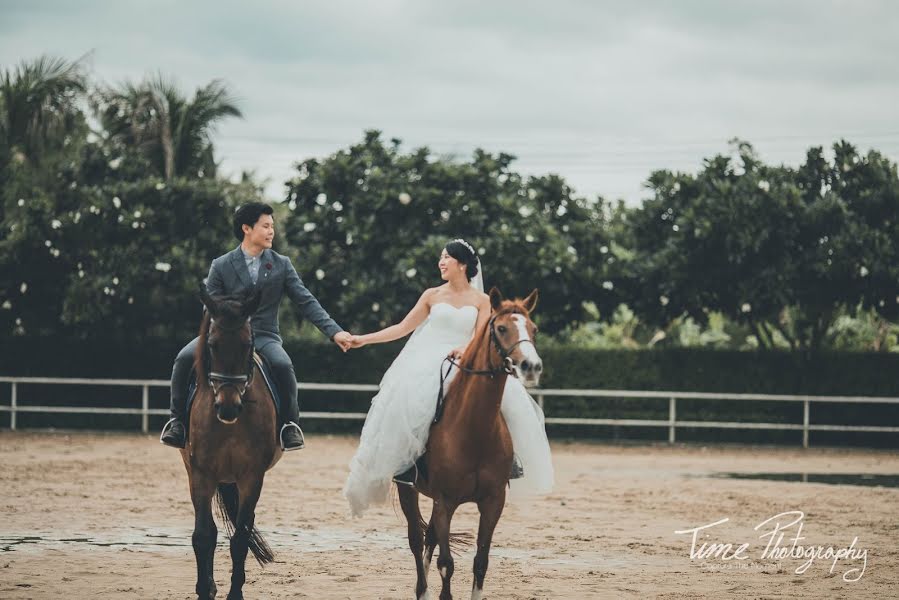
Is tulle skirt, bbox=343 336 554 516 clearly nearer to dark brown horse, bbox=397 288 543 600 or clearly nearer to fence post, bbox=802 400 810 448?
dark brown horse, bbox=397 288 543 600

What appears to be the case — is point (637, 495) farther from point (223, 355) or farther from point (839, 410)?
point (839, 410)

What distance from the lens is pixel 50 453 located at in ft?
67.6

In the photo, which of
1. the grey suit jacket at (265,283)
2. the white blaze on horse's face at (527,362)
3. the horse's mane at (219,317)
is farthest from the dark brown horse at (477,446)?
the horse's mane at (219,317)

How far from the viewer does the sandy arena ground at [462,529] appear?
852cm

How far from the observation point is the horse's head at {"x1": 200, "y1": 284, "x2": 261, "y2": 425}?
23.9 feet

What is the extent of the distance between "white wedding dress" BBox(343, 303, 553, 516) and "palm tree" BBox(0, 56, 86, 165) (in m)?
21.9

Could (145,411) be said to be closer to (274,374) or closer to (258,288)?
(274,374)

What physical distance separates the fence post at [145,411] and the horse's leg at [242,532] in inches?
669

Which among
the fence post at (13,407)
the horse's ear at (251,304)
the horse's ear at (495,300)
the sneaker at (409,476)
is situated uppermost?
the horse's ear at (495,300)

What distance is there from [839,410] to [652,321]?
13.6 ft

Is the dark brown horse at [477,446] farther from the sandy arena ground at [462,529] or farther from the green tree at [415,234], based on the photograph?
the green tree at [415,234]

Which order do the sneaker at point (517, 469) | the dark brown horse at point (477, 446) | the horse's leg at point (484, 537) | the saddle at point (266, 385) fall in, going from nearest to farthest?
the dark brown horse at point (477, 446) < the horse's leg at point (484, 537) < the saddle at point (266, 385) < the sneaker at point (517, 469)

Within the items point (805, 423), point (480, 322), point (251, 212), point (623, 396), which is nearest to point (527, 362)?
point (480, 322)

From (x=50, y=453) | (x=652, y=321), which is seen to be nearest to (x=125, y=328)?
(x=50, y=453)
